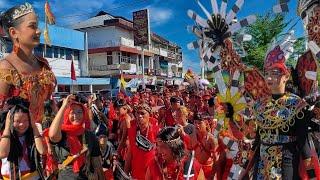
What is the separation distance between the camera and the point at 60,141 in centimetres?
377

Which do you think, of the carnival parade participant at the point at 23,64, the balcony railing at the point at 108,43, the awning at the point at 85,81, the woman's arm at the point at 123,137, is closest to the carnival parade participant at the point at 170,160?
the carnival parade participant at the point at 23,64

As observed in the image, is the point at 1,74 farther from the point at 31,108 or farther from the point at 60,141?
the point at 60,141

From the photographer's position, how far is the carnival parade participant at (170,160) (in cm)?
398

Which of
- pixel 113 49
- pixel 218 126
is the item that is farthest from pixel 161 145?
pixel 113 49

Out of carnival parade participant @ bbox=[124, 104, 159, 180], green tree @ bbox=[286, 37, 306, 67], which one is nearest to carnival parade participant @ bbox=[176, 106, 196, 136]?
carnival parade participant @ bbox=[124, 104, 159, 180]

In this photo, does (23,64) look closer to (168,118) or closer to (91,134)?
(91,134)

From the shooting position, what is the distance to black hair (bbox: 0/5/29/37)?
347 cm

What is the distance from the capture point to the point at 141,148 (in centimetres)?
534

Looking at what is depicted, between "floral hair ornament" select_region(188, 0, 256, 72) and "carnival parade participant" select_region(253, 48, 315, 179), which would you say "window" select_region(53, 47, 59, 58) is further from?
"carnival parade participant" select_region(253, 48, 315, 179)

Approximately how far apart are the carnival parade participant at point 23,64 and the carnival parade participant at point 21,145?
252mm

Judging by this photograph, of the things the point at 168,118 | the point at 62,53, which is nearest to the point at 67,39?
the point at 62,53

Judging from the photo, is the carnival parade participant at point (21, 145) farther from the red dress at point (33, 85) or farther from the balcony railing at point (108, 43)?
the balcony railing at point (108, 43)

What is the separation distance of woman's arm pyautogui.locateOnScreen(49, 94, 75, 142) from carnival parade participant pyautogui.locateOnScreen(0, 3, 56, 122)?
0.19m

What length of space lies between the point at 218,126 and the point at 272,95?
1.87 feet
